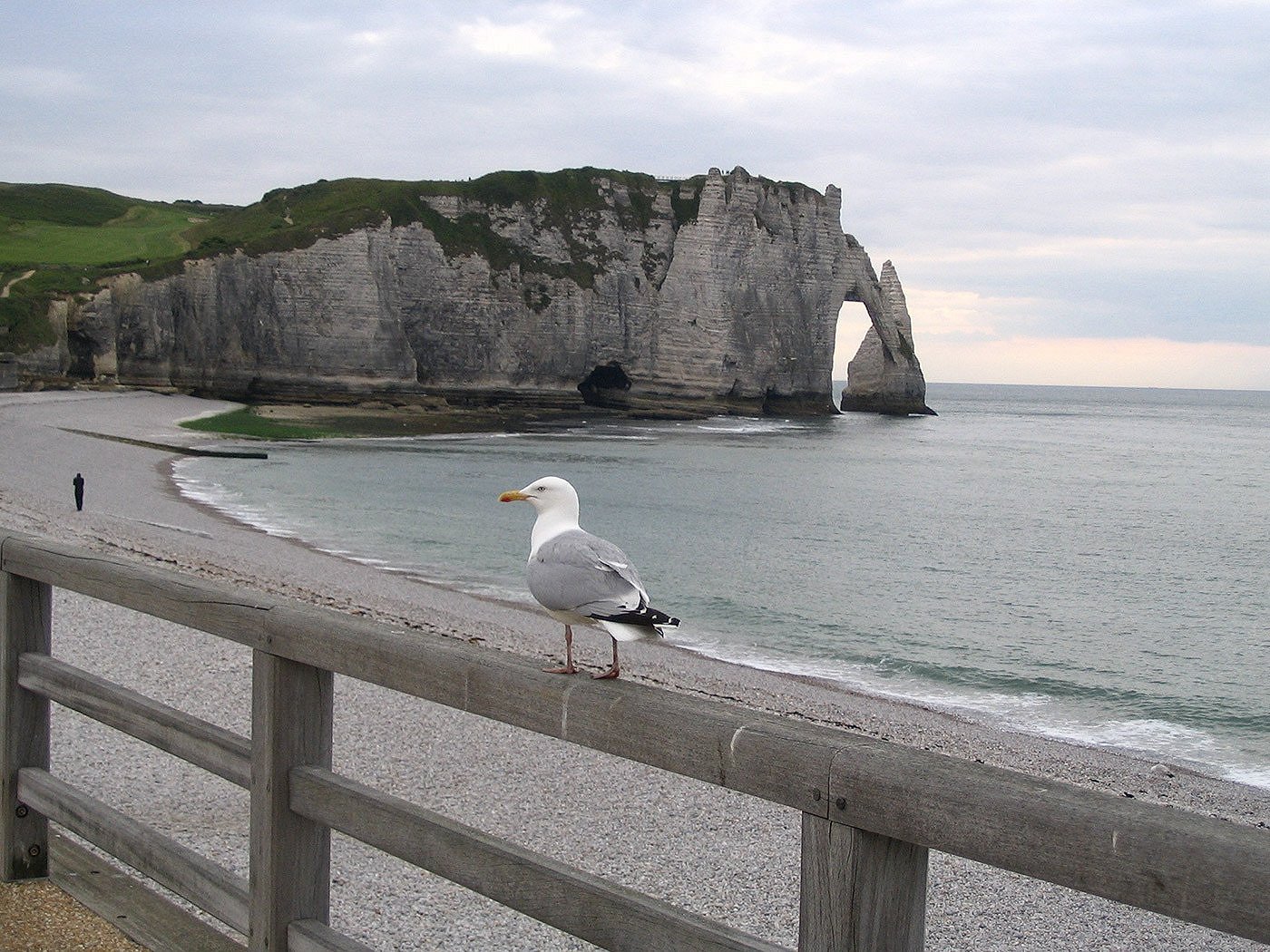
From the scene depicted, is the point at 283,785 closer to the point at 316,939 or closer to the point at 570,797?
the point at 316,939

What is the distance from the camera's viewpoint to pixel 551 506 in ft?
11.9

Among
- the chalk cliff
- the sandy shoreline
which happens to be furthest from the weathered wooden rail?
the chalk cliff

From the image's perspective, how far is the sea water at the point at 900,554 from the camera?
51.9 ft

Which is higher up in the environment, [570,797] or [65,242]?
[65,242]

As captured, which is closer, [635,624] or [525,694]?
[525,694]

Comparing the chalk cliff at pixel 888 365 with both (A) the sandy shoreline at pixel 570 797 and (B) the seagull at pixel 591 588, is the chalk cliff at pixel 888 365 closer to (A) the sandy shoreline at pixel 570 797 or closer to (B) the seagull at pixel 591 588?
(A) the sandy shoreline at pixel 570 797

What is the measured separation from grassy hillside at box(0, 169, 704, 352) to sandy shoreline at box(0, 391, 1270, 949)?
58936 mm

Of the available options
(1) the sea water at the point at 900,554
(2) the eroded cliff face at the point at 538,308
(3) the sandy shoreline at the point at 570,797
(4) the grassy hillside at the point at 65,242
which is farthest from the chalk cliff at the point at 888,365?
(3) the sandy shoreline at the point at 570,797

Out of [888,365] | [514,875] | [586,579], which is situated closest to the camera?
[514,875]

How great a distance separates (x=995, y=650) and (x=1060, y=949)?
42.9ft

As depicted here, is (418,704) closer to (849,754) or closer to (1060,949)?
(1060,949)

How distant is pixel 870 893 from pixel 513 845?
927 mm

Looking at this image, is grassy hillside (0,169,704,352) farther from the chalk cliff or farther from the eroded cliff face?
the chalk cliff

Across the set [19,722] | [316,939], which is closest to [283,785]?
[316,939]
